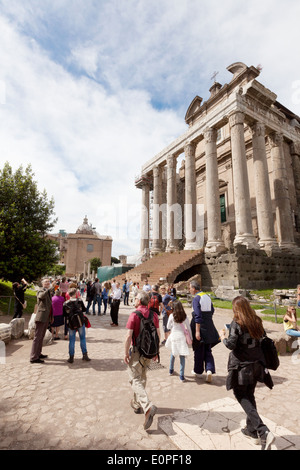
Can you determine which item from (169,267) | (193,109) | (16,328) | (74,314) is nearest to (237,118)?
(169,267)

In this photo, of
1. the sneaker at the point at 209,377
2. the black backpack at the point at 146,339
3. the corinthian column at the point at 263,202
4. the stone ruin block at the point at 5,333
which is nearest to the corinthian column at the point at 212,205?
the corinthian column at the point at 263,202

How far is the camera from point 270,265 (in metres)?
16.9

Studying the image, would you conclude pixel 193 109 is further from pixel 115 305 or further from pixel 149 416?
pixel 149 416

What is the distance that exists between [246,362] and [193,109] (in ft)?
109

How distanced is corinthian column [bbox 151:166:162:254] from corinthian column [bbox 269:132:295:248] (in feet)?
37.5

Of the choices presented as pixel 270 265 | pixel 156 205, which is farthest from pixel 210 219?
pixel 156 205

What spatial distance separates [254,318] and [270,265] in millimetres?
15792

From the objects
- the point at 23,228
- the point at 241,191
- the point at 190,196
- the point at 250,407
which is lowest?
the point at 250,407

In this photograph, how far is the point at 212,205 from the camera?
1897 centimetres

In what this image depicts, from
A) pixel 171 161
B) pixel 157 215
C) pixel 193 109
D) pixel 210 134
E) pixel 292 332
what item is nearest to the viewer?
pixel 292 332

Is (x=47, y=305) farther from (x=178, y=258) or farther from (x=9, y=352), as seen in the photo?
(x=178, y=258)

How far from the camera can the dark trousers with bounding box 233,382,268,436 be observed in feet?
8.67

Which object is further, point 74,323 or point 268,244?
point 268,244

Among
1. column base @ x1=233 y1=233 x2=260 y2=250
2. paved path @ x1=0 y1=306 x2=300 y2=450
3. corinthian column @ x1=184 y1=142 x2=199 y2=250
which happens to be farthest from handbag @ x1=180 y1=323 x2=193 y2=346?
corinthian column @ x1=184 y1=142 x2=199 y2=250
